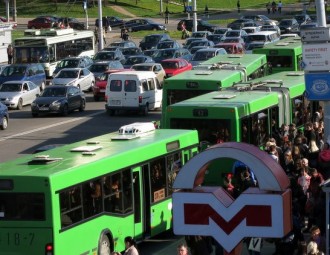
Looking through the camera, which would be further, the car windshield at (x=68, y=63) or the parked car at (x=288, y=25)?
the parked car at (x=288, y=25)

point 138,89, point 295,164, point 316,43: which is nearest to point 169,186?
point 295,164

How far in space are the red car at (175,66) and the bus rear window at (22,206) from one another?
1298 inches

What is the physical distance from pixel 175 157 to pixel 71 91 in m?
21.8

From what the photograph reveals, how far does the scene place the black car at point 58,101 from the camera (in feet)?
140

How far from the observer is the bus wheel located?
19109 mm

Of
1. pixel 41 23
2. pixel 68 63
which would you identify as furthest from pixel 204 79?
pixel 41 23

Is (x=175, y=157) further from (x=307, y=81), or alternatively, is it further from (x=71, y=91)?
(x=71, y=91)

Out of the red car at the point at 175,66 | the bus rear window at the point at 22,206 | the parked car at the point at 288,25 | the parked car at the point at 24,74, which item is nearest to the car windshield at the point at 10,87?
the parked car at the point at 24,74

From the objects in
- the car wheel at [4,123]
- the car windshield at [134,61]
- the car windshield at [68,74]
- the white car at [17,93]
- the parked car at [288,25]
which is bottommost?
the car wheel at [4,123]

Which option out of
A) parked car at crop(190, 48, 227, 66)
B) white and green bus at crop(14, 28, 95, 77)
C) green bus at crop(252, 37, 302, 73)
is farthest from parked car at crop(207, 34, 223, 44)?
green bus at crop(252, 37, 302, 73)

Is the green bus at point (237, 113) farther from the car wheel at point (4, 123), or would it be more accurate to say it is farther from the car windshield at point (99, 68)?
the car windshield at point (99, 68)

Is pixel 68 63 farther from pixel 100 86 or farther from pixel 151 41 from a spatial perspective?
pixel 151 41

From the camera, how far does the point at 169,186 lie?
2202 cm

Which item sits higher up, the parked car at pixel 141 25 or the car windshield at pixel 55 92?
the parked car at pixel 141 25
